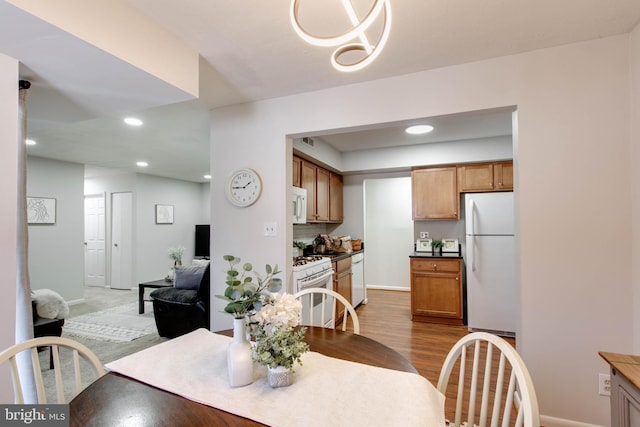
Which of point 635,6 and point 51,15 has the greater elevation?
point 635,6

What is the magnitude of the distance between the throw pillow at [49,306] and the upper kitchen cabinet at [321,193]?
2687mm

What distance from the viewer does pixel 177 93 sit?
1965 millimetres

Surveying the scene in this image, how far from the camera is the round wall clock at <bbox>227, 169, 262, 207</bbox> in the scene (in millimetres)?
2773

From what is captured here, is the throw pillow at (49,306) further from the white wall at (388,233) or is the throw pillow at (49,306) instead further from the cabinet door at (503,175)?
the cabinet door at (503,175)

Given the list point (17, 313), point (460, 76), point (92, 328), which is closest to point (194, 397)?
point (17, 313)

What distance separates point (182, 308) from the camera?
337 cm

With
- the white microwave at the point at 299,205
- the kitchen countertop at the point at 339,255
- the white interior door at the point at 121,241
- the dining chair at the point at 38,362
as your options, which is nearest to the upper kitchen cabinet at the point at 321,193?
the white microwave at the point at 299,205

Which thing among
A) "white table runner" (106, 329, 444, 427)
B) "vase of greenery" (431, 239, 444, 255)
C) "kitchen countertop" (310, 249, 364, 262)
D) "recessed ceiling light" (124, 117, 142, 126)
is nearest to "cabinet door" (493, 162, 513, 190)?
"vase of greenery" (431, 239, 444, 255)

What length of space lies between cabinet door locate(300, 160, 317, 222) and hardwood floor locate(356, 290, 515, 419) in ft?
5.18

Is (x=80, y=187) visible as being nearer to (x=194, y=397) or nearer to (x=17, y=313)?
(x=17, y=313)

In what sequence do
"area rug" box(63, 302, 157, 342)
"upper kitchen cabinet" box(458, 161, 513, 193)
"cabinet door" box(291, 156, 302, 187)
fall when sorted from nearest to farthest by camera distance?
"cabinet door" box(291, 156, 302, 187) < "area rug" box(63, 302, 157, 342) < "upper kitchen cabinet" box(458, 161, 513, 193)

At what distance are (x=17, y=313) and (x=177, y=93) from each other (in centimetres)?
153

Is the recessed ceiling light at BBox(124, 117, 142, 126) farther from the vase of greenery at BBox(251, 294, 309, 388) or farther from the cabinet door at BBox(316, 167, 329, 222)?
the vase of greenery at BBox(251, 294, 309, 388)

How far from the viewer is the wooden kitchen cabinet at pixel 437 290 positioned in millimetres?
4027
